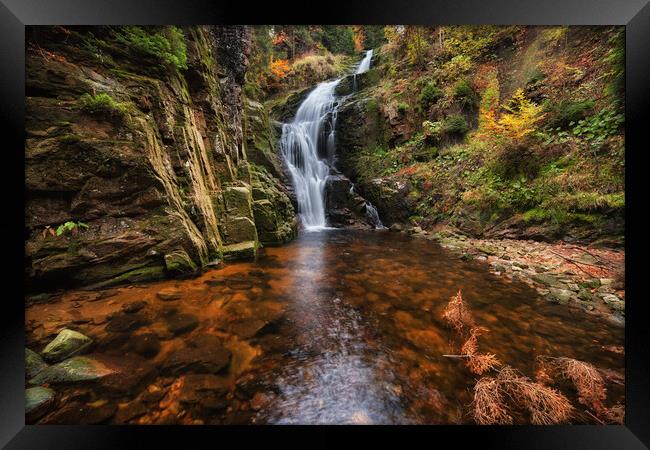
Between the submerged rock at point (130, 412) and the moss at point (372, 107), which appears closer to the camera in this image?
the submerged rock at point (130, 412)

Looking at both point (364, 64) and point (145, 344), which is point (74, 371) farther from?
point (364, 64)

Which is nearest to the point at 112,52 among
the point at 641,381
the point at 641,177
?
the point at 641,177

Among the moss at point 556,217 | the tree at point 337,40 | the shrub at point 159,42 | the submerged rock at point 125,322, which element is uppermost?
the tree at point 337,40

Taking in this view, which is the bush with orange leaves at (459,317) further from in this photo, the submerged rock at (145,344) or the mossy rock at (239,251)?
the mossy rock at (239,251)

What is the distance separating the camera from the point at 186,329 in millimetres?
2469

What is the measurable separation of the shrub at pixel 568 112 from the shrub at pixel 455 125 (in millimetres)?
3053

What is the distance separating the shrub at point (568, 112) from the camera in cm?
488

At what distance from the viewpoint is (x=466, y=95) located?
8.65m

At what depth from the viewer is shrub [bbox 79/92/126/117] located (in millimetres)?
3004

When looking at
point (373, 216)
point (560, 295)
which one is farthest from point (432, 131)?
point (560, 295)

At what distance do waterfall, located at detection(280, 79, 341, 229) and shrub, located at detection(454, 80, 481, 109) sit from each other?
5.83m

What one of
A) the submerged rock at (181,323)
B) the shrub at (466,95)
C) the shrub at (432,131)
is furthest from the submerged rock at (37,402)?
the shrub at (466,95)

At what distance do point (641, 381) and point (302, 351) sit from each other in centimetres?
237

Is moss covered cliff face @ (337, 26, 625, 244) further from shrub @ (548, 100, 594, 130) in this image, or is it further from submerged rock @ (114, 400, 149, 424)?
submerged rock @ (114, 400, 149, 424)
